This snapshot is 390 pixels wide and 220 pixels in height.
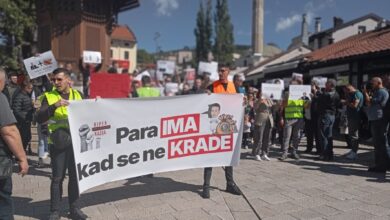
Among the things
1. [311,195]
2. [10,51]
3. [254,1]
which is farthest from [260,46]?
[311,195]

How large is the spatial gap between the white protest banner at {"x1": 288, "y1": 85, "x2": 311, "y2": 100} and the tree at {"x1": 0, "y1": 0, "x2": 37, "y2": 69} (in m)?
14.8

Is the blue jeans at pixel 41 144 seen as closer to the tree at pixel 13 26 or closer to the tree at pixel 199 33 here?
the tree at pixel 13 26

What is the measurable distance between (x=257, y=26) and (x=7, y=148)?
56.3m

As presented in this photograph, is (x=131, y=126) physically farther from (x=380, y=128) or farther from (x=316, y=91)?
(x=316, y=91)

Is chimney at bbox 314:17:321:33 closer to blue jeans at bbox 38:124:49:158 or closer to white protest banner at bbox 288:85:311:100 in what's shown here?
white protest banner at bbox 288:85:311:100

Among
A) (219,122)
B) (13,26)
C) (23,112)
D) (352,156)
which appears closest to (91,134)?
(219,122)

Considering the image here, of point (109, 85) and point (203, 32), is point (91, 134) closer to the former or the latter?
point (109, 85)

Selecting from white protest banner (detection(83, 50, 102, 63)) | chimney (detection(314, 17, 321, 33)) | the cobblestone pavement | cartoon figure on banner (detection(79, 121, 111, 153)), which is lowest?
the cobblestone pavement

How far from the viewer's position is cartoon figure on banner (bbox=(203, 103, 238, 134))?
6094mm

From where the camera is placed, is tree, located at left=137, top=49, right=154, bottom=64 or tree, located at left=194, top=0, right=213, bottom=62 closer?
tree, located at left=194, top=0, right=213, bottom=62

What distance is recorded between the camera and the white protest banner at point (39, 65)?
28.0 feet

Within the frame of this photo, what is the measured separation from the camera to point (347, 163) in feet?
29.8

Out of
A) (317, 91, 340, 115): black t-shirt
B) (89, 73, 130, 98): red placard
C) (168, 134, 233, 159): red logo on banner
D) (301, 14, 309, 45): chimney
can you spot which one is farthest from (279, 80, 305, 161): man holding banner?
(301, 14, 309, 45): chimney

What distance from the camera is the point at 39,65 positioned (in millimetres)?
8680
